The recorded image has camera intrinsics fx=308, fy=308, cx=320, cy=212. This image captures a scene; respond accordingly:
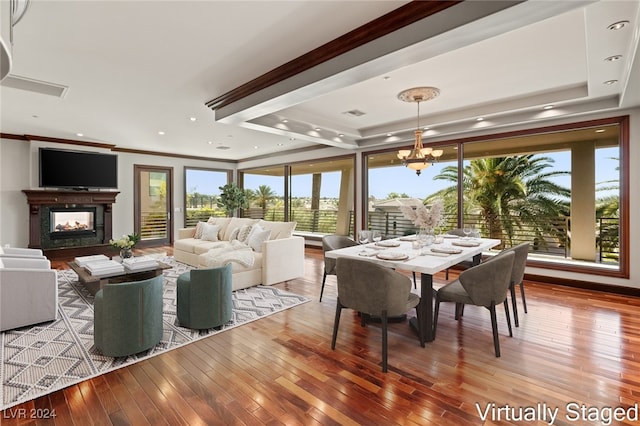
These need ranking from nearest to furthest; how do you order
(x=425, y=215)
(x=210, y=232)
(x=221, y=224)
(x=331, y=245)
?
(x=425, y=215) → (x=331, y=245) → (x=210, y=232) → (x=221, y=224)

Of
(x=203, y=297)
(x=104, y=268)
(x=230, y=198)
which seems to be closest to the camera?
(x=203, y=297)

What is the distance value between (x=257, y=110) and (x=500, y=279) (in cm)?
329

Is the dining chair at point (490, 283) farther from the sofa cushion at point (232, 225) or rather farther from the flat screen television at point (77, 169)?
the flat screen television at point (77, 169)

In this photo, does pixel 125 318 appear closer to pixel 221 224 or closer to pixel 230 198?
pixel 221 224

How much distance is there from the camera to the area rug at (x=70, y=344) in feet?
7.19

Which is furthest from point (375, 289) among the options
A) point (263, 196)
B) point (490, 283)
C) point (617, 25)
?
point (263, 196)

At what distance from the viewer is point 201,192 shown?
9758 mm

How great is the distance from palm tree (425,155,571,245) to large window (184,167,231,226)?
677cm

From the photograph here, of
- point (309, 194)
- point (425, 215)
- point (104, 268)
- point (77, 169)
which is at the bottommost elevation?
point (104, 268)

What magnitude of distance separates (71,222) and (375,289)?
25.6 ft

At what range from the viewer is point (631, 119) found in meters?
4.18

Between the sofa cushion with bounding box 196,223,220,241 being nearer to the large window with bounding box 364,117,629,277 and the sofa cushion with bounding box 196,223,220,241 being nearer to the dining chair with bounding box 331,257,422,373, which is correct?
the large window with bounding box 364,117,629,277

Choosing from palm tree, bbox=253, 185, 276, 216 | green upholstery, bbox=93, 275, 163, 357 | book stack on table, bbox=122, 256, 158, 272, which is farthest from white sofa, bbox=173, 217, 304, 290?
palm tree, bbox=253, 185, 276, 216

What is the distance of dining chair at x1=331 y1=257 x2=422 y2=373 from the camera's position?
7.84 feet
